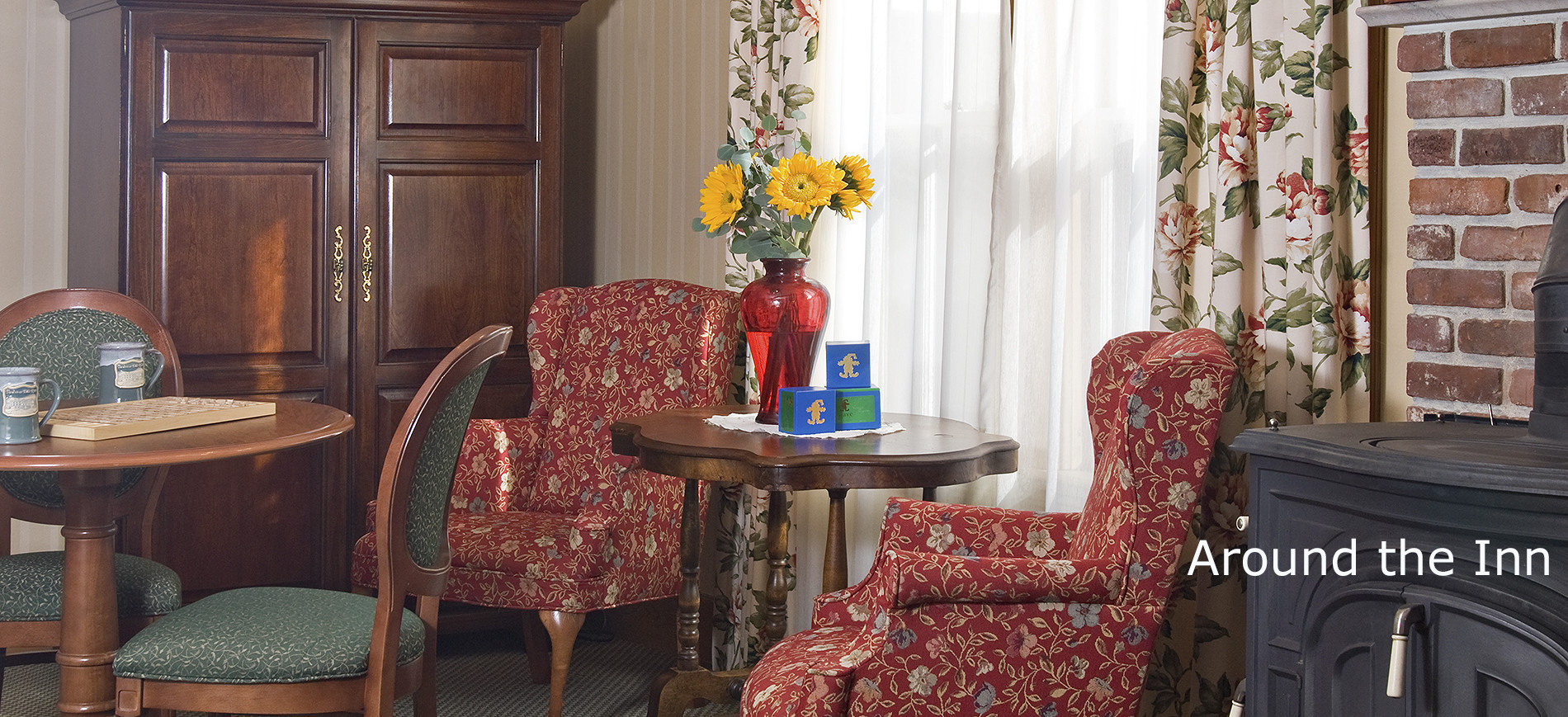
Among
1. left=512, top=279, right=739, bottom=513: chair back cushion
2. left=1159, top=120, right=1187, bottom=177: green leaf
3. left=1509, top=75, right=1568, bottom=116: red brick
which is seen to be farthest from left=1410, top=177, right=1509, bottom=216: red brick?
left=512, top=279, right=739, bottom=513: chair back cushion

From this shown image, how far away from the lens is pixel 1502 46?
180 centimetres

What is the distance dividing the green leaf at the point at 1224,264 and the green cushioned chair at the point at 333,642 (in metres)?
1.27

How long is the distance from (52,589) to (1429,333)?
97.0 inches

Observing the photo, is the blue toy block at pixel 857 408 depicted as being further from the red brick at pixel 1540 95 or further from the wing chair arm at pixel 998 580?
the red brick at pixel 1540 95

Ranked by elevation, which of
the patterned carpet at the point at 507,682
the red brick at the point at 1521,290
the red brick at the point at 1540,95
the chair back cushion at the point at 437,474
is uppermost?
the red brick at the point at 1540,95

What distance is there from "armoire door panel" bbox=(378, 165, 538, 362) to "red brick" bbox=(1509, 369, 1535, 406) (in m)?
2.54

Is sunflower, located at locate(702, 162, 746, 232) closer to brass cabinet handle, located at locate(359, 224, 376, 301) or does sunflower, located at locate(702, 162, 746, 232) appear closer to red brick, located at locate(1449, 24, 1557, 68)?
red brick, located at locate(1449, 24, 1557, 68)

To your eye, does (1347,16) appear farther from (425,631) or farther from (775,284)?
(425,631)

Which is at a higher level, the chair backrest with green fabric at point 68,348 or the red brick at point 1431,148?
the red brick at point 1431,148

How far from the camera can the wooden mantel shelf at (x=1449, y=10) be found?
176 cm

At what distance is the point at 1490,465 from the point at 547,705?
2.43m

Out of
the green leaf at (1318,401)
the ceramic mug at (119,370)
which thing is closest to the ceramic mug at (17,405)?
Answer: the ceramic mug at (119,370)

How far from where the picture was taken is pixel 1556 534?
4.46 feet

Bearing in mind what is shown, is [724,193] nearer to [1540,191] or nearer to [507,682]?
[1540,191]
